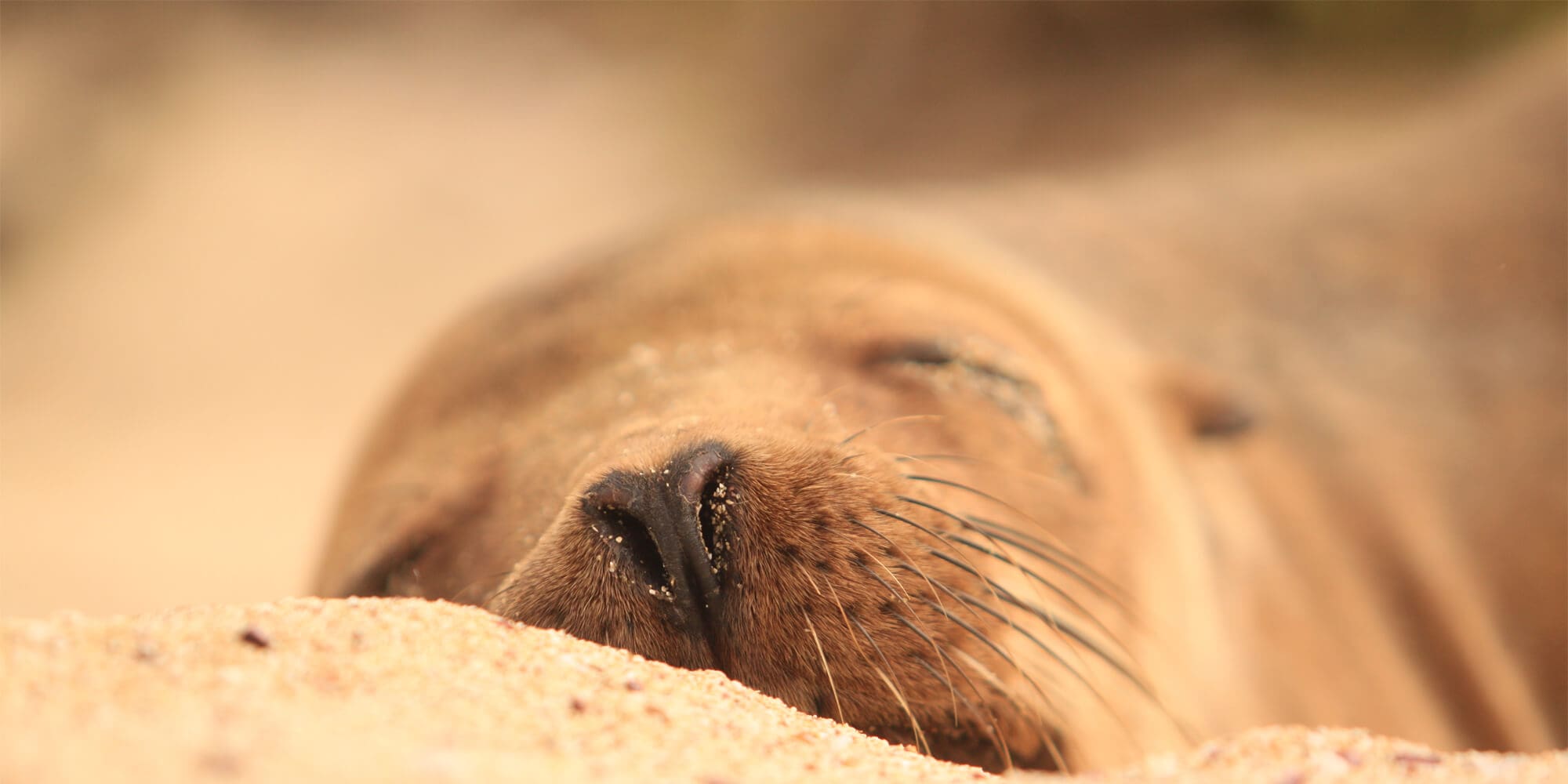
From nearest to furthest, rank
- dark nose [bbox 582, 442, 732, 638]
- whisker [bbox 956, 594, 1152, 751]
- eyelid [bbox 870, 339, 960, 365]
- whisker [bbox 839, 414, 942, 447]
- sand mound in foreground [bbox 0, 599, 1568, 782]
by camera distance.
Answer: sand mound in foreground [bbox 0, 599, 1568, 782] < dark nose [bbox 582, 442, 732, 638] < whisker [bbox 956, 594, 1152, 751] < whisker [bbox 839, 414, 942, 447] < eyelid [bbox 870, 339, 960, 365]

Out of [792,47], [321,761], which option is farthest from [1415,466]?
[792,47]

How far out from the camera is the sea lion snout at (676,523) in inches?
60.1

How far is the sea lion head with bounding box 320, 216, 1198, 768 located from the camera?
158cm

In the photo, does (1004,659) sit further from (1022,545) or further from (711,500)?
(711,500)

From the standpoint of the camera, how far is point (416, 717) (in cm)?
113

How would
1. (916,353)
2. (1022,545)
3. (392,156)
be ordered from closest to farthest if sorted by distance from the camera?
(1022,545), (916,353), (392,156)

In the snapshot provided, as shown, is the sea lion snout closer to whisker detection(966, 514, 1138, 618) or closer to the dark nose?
the dark nose

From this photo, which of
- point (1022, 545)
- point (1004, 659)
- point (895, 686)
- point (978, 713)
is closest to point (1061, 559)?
point (1022, 545)

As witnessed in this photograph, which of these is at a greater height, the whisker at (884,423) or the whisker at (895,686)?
the whisker at (884,423)

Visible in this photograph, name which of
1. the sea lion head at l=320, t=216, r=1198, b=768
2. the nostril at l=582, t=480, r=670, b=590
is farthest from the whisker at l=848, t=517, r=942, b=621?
the nostril at l=582, t=480, r=670, b=590

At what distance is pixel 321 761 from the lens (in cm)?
94

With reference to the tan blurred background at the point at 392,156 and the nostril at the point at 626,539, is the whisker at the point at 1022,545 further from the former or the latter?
the tan blurred background at the point at 392,156

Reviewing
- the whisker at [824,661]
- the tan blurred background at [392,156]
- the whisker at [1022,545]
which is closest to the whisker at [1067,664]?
the whisker at [1022,545]

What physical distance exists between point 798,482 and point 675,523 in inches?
7.9
